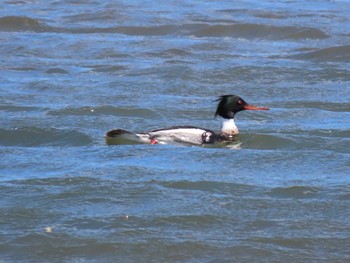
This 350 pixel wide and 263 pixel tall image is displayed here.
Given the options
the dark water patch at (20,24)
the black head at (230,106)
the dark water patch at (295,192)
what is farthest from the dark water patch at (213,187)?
the dark water patch at (20,24)

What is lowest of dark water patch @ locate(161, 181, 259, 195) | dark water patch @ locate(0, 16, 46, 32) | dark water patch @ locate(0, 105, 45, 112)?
dark water patch @ locate(0, 105, 45, 112)

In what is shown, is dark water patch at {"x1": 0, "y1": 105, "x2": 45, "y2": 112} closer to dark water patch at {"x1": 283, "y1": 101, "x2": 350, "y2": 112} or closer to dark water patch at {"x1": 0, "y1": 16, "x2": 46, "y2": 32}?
dark water patch at {"x1": 283, "y1": 101, "x2": 350, "y2": 112}

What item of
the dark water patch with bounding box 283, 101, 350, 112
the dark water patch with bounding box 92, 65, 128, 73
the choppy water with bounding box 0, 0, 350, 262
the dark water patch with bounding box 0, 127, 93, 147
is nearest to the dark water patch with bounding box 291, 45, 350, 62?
the choppy water with bounding box 0, 0, 350, 262

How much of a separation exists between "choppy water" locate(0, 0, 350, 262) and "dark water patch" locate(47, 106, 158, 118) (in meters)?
0.02

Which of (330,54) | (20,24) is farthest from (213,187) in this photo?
(20,24)

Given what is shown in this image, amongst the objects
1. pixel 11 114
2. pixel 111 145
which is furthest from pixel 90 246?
pixel 11 114

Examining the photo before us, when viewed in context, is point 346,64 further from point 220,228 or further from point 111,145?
point 220,228

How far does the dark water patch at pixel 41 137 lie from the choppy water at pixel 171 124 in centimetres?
2

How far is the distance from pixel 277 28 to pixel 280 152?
8472mm

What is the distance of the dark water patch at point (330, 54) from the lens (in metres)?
18.4

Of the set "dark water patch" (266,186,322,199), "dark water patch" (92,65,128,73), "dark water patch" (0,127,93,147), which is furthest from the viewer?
"dark water patch" (92,65,128,73)

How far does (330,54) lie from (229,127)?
4.95 meters

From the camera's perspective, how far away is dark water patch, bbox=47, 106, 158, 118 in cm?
1474

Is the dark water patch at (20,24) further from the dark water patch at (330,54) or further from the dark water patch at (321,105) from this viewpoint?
the dark water patch at (321,105)
